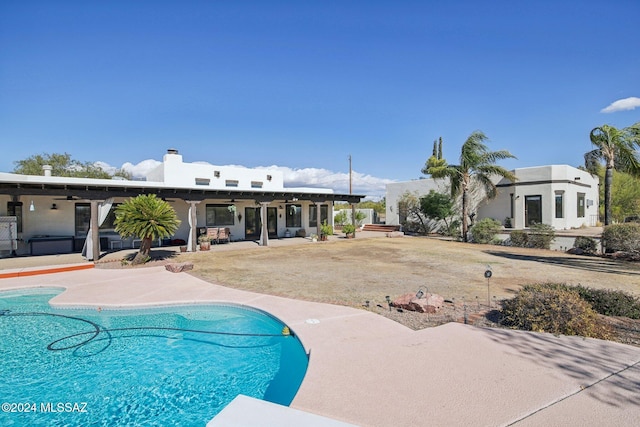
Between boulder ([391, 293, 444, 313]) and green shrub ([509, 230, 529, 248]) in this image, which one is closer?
boulder ([391, 293, 444, 313])

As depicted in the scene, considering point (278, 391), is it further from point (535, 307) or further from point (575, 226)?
point (575, 226)

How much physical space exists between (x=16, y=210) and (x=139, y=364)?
1373 centimetres

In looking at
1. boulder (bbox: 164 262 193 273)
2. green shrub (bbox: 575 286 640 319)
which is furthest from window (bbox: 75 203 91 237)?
green shrub (bbox: 575 286 640 319)

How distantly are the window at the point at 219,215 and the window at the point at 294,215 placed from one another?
13.7 feet

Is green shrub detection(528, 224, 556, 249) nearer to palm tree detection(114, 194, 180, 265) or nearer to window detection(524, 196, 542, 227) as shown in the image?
window detection(524, 196, 542, 227)

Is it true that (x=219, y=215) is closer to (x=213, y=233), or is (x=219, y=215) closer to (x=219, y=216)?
(x=219, y=216)

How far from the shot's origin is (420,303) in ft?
19.0

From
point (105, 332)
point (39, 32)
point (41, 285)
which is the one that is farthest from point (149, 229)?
point (39, 32)

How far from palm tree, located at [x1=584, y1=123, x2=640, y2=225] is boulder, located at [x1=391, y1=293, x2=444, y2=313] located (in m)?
10.6

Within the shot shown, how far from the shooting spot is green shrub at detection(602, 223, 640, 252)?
11.8 meters

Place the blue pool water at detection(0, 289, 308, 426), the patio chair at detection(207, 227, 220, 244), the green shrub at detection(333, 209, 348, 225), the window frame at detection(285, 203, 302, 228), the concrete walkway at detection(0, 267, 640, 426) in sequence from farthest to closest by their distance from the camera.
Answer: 1. the green shrub at detection(333, 209, 348, 225)
2. the window frame at detection(285, 203, 302, 228)
3. the patio chair at detection(207, 227, 220, 244)
4. the blue pool water at detection(0, 289, 308, 426)
5. the concrete walkway at detection(0, 267, 640, 426)

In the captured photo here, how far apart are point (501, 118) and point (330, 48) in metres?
11.8

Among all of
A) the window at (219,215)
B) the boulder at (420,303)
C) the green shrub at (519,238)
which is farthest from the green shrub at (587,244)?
the window at (219,215)

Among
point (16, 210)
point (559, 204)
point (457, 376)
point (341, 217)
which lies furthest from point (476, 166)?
point (16, 210)
